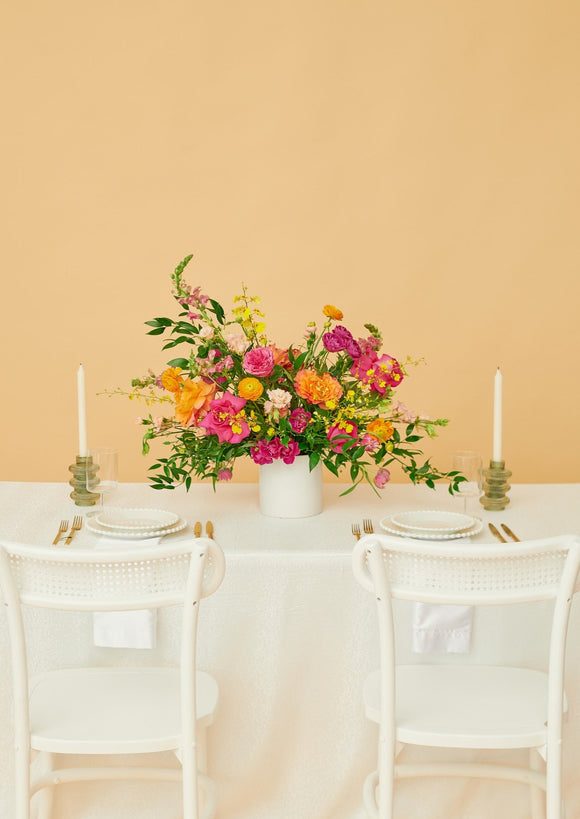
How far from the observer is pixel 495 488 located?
209 cm

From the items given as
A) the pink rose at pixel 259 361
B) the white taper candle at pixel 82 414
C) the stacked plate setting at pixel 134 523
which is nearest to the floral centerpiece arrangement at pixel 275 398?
the pink rose at pixel 259 361

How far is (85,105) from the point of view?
3.68 meters

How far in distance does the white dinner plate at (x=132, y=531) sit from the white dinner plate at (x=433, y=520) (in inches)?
18.4

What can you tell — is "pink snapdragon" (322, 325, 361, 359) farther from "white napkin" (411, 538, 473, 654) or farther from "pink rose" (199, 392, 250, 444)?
"white napkin" (411, 538, 473, 654)

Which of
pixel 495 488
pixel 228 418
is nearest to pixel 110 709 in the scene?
pixel 228 418

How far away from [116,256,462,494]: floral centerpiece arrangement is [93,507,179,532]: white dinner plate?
0.33 feet

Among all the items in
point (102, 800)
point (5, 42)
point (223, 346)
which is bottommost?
point (102, 800)

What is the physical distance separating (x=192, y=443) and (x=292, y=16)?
2334mm

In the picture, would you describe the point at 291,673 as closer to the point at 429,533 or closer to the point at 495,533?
the point at 429,533

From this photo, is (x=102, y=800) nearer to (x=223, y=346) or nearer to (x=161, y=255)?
(x=223, y=346)

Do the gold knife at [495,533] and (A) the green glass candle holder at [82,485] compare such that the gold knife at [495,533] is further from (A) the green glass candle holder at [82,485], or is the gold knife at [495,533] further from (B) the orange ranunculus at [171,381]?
(A) the green glass candle holder at [82,485]

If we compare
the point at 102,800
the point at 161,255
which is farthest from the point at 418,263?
the point at 102,800

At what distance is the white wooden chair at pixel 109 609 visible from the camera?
1.41 m

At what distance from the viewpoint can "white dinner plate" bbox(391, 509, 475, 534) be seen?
1.88 meters
